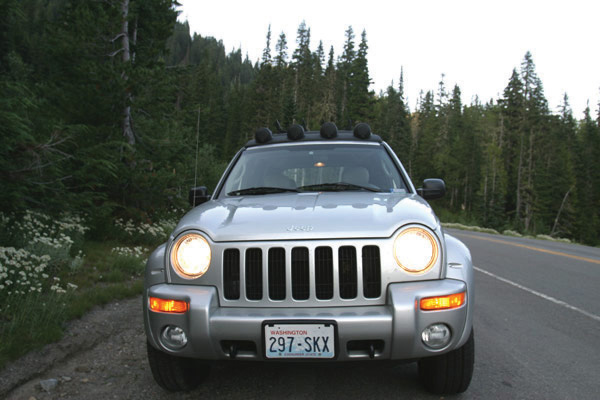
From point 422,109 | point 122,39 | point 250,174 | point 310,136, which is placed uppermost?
point 422,109

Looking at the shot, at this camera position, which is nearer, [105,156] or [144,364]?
[144,364]

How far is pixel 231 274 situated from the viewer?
8.42 ft

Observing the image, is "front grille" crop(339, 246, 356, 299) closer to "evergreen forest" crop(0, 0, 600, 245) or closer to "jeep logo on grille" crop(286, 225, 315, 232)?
"jeep logo on grille" crop(286, 225, 315, 232)

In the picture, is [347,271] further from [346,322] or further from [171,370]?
[171,370]

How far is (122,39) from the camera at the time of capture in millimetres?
10414

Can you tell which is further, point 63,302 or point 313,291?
point 63,302

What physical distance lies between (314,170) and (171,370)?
78.0 inches

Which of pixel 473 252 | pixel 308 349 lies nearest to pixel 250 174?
pixel 308 349

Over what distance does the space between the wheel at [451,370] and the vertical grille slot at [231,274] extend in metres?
1.31

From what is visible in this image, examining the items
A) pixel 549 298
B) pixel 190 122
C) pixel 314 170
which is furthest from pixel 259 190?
pixel 190 122

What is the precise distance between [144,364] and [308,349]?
173cm

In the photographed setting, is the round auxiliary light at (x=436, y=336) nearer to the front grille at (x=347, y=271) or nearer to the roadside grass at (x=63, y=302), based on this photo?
the front grille at (x=347, y=271)

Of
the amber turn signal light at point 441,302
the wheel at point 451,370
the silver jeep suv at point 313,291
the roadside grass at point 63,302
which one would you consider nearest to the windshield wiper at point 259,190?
the silver jeep suv at point 313,291

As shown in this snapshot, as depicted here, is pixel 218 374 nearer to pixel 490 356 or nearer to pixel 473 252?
pixel 490 356
